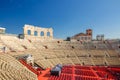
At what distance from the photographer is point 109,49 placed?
42.6 meters

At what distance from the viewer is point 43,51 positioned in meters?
36.7

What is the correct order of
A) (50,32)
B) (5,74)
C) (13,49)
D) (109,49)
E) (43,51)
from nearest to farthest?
(5,74) < (13,49) < (43,51) < (109,49) < (50,32)

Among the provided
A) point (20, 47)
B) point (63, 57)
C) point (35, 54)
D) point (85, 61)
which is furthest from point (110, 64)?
point (20, 47)

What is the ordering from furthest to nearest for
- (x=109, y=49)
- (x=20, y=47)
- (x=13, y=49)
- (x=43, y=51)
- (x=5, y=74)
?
1. (x=109, y=49)
2. (x=43, y=51)
3. (x=20, y=47)
4. (x=13, y=49)
5. (x=5, y=74)

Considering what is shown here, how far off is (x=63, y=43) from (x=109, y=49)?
14055 millimetres

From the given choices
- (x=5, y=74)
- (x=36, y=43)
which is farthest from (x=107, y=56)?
(x=5, y=74)

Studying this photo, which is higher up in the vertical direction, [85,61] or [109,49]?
[109,49]

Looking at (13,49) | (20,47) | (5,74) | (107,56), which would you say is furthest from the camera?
(107,56)

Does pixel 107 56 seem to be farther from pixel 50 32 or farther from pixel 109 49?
pixel 50 32

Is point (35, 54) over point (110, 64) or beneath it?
over

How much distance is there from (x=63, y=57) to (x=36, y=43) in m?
9.61

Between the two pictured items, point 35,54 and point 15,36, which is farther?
point 15,36

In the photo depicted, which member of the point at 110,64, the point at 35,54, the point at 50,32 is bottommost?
the point at 110,64

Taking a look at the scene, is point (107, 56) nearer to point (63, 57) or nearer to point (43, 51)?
point (63, 57)
